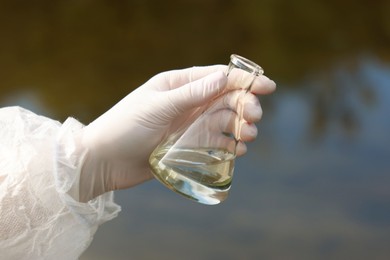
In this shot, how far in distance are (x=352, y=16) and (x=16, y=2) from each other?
2.52 meters

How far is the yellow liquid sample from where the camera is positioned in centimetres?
88

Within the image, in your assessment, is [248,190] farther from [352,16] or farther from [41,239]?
[352,16]

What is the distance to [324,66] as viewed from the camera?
4.02 metres

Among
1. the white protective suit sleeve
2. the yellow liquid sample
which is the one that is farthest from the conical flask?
the white protective suit sleeve

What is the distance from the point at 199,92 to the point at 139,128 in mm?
143

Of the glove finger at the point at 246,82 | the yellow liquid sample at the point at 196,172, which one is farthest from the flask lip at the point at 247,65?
the yellow liquid sample at the point at 196,172

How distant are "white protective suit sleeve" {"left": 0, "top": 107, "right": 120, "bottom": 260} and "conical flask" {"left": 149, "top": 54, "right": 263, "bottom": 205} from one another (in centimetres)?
18

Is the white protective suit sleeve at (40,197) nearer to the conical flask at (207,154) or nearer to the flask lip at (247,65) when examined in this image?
the conical flask at (207,154)

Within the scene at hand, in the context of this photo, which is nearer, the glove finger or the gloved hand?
the glove finger

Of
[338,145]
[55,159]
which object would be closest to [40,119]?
[55,159]

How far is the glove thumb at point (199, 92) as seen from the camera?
90 centimetres

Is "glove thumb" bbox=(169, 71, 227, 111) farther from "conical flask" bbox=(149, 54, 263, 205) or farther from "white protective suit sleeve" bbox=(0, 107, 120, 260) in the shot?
"white protective suit sleeve" bbox=(0, 107, 120, 260)

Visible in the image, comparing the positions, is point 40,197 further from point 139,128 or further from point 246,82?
point 246,82

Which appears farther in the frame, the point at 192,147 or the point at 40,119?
the point at 40,119
